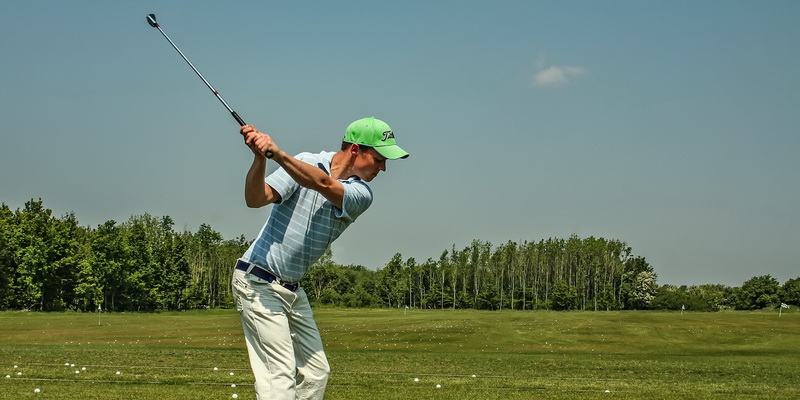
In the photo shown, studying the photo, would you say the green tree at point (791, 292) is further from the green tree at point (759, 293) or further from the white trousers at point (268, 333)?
the white trousers at point (268, 333)

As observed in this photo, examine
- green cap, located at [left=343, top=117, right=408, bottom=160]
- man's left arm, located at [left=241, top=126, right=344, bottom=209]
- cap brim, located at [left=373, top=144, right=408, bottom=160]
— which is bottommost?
man's left arm, located at [left=241, top=126, right=344, bottom=209]

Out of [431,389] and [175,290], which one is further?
[175,290]

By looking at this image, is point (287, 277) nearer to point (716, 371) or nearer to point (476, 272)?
point (716, 371)

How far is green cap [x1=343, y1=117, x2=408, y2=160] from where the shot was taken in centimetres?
690

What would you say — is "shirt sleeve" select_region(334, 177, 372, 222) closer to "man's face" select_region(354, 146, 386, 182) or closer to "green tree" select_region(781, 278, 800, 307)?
"man's face" select_region(354, 146, 386, 182)

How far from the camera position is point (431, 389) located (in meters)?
15.5

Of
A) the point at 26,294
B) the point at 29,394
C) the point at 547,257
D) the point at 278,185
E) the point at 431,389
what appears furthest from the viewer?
the point at 547,257

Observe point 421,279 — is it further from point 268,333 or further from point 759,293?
point 268,333

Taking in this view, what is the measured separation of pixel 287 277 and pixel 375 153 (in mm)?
1237

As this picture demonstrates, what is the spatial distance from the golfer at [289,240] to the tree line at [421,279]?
93805mm

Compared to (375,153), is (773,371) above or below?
below

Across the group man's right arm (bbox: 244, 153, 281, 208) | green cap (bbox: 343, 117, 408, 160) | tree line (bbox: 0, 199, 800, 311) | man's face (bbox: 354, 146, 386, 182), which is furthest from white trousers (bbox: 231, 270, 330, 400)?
tree line (bbox: 0, 199, 800, 311)

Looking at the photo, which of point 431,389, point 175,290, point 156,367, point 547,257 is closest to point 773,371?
point 431,389

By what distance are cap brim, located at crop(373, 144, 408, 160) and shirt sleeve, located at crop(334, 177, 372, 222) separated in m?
0.30
